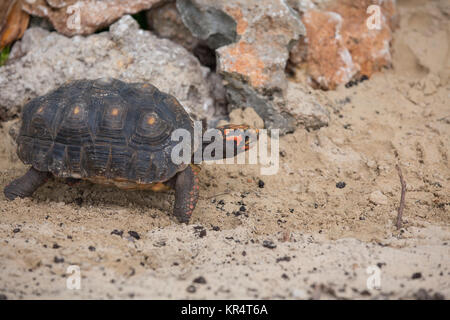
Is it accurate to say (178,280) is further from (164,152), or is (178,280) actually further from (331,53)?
(331,53)

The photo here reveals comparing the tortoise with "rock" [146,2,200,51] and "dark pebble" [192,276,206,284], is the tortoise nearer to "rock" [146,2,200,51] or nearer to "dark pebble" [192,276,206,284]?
"dark pebble" [192,276,206,284]

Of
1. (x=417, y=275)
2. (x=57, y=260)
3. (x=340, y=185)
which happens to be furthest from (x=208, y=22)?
(x=417, y=275)

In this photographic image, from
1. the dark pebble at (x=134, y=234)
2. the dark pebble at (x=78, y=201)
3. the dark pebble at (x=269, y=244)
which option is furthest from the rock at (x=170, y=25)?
the dark pebble at (x=269, y=244)

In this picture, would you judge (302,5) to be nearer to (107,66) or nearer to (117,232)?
(107,66)

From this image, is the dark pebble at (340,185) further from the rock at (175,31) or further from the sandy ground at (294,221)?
the rock at (175,31)

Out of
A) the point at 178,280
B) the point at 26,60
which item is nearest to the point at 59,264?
the point at 178,280
